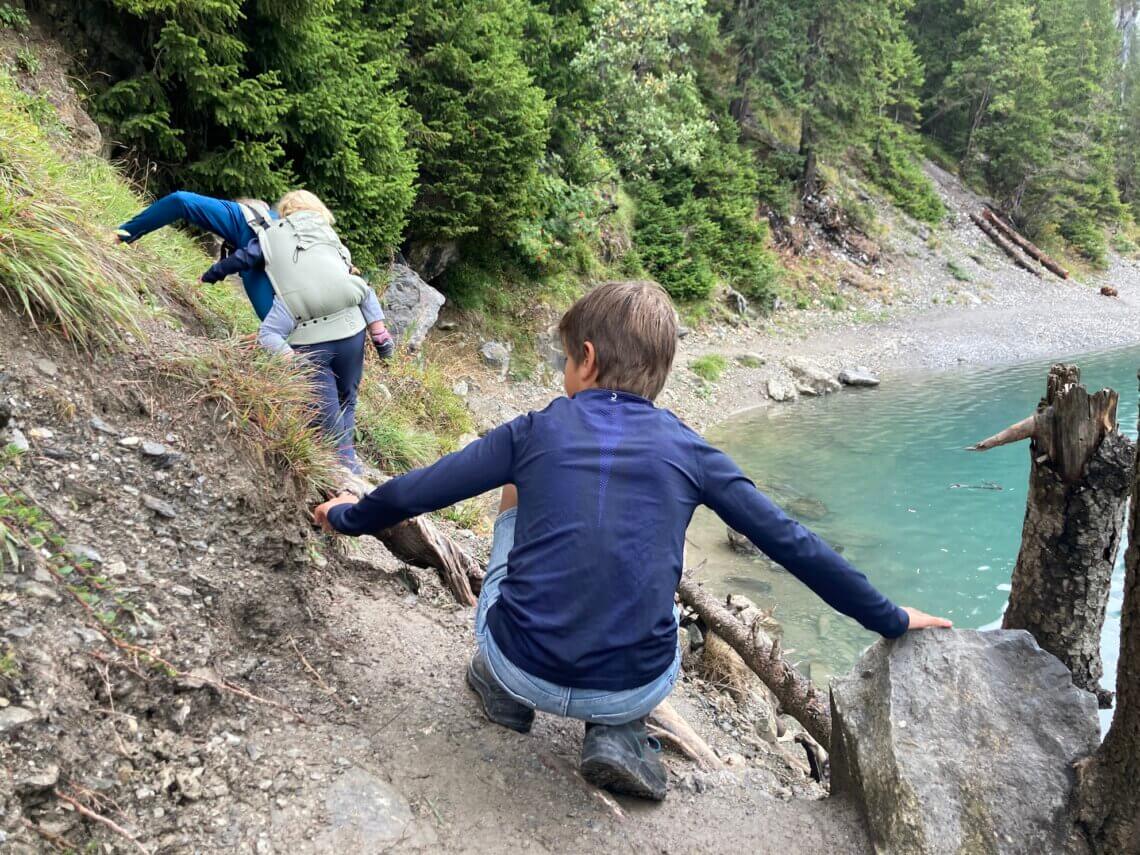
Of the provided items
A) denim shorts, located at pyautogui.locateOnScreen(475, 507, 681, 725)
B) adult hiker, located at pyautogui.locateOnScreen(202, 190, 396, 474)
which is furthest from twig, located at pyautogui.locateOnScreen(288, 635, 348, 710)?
adult hiker, located at pyautogui.locateOnScreen(202, 190, 396, 474)

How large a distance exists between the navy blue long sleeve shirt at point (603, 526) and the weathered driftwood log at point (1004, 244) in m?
32.8

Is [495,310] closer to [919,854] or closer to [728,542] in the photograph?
[728,542]

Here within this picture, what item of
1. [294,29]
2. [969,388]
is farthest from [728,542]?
[969,388]

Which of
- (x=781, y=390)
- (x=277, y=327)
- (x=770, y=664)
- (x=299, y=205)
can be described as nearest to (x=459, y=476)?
(x=277, y=327)

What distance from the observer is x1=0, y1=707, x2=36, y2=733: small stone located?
70.6 inches

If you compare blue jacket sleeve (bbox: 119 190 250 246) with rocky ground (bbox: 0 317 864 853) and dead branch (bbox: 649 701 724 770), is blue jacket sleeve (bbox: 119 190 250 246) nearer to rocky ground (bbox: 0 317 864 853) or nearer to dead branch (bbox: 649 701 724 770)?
rocky ground (bbox: 0 317 864 853)

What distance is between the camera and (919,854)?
2.32 meters

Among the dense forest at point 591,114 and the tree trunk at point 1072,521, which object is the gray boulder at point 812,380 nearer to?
the dense forest at point 591,114

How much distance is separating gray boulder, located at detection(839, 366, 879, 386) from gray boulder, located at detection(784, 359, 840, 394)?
0.39 m

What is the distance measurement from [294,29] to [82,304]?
5134 millimetres

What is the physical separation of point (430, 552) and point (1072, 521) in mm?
2927

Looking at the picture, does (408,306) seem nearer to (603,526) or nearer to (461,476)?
(461,476)

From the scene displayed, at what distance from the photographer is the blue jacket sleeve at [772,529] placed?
228 centimetres

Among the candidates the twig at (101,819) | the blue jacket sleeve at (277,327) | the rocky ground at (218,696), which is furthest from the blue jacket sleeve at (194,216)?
the twig at (101,819)
